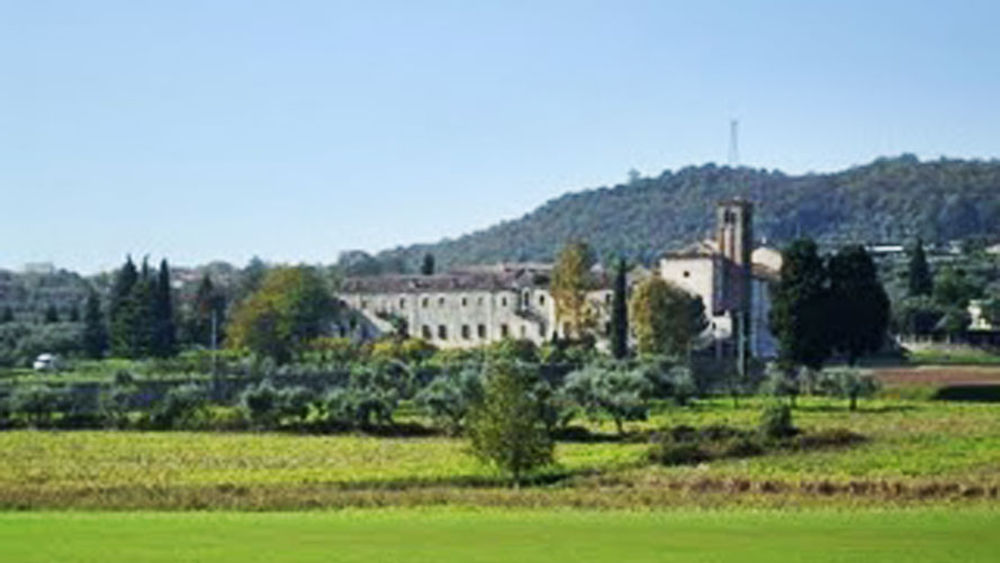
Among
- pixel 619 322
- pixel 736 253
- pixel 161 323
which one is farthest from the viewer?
pixel 736 253

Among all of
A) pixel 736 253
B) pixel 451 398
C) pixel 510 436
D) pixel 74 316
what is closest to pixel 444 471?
pixel 510 436

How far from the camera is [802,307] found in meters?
103

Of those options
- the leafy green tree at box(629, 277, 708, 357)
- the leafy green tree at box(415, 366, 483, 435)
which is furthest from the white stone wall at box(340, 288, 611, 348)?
the leafy green tree at box(415, 366, 483, 435)

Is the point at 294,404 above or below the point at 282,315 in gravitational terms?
below

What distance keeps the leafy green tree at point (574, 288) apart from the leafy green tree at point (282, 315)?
19.5 meters

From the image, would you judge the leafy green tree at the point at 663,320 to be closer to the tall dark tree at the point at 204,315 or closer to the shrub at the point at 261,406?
the tall dark tree at the point at 204,315

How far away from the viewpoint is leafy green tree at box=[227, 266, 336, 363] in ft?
471

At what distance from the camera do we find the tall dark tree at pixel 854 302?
104250 millimetres

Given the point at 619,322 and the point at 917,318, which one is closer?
the point at 619,322

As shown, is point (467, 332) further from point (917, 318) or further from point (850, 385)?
point (850, 385)

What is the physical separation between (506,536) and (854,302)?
69.1 m

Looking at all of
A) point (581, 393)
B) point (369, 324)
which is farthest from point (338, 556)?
point (369, 324)

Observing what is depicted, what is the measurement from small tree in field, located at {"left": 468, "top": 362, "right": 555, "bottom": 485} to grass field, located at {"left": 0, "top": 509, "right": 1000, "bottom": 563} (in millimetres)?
13484

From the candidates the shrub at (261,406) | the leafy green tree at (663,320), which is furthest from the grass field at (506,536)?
the leafy green tree at (663,320)
